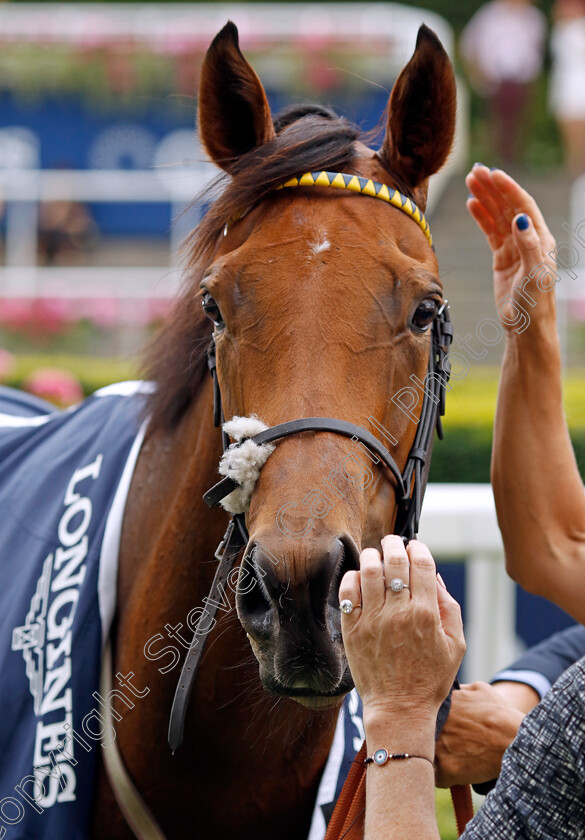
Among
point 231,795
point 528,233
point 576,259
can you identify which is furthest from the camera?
point 576,259

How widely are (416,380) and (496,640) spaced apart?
2322 mm

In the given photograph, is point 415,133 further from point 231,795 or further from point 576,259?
point 231,795

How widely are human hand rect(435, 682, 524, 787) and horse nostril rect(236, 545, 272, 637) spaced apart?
623 millimetres

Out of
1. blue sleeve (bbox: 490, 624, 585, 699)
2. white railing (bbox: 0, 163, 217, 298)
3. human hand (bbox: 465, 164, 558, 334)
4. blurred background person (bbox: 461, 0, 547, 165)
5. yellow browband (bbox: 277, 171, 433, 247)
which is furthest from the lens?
blurred background person (bbox: 461, 0, 547, 165)

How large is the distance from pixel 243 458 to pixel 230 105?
2.92 feet

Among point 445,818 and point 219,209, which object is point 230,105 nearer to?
point 219,209

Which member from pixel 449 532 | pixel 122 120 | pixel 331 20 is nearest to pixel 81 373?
pixel 449 532

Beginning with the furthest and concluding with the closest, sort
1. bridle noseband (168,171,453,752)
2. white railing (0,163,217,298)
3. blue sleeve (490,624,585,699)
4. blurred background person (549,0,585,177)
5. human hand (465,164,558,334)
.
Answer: blurred background person (549,0,585,177) → white railing (0,163,217,298) → blue sleeve (490,624,585,699) → human hand (465,164,558,334) → bridle noseband (168,171,453,752)

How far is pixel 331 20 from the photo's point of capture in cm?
1259

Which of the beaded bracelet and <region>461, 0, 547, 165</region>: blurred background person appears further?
<region>461, 0, 547, 165</region>: blurred background person

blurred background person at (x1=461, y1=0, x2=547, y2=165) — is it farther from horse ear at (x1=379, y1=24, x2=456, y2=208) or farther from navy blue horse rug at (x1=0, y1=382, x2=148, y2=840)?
navy blue horse rug at (x1=0, y1=382, x2=148, y2=840)

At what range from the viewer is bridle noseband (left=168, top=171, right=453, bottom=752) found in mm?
1857

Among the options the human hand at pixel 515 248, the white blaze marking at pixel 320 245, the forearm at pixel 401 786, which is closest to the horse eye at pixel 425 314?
the white blaze marking at pixel 320 245

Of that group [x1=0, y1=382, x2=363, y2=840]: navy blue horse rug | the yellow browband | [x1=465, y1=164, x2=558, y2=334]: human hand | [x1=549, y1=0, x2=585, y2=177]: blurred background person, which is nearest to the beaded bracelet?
[x1=0, y1=382, x2=363, y2=840]: navy blue horse rug
